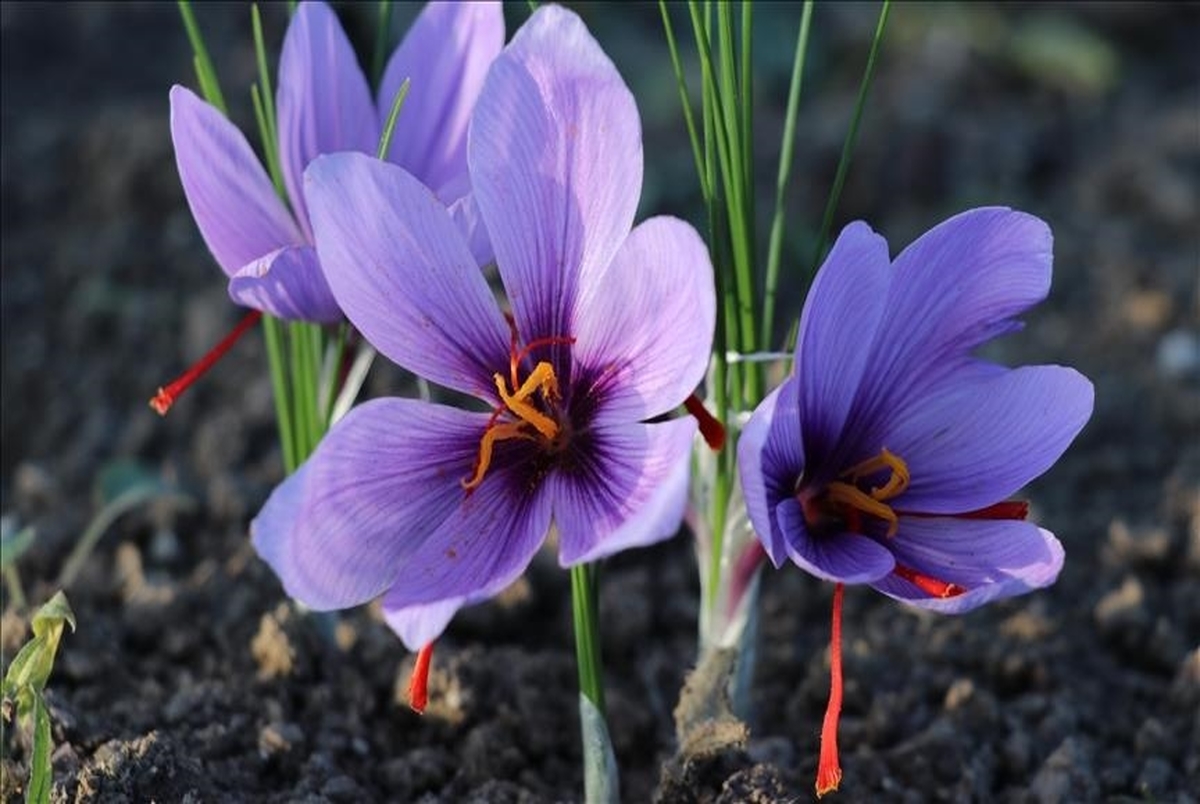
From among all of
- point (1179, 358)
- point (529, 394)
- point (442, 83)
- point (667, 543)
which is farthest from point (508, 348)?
point (1179, 358)

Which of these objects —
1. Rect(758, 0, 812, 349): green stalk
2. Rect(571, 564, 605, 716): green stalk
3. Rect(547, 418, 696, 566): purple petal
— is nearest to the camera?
Rect(547, 418, 696, 566): purple petal

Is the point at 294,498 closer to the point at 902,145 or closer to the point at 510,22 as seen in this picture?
the point at 510,22

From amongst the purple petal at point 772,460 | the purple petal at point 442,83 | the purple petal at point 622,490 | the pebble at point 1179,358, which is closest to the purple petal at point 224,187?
the purple petal at point 442,83

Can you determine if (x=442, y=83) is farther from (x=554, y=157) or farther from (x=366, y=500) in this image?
A: (x=366, y=500)

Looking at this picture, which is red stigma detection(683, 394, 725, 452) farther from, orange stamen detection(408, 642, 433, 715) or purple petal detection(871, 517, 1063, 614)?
orange stamen detection(408, 642, 433, 715)

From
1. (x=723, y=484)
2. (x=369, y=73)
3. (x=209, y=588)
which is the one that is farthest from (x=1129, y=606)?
(x=369, y=73)

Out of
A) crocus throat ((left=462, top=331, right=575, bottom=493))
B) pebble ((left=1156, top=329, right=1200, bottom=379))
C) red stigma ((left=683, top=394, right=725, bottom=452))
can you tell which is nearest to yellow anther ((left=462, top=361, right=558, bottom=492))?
crocus throat ((left=462, top=331, right=575, bottom=493))
